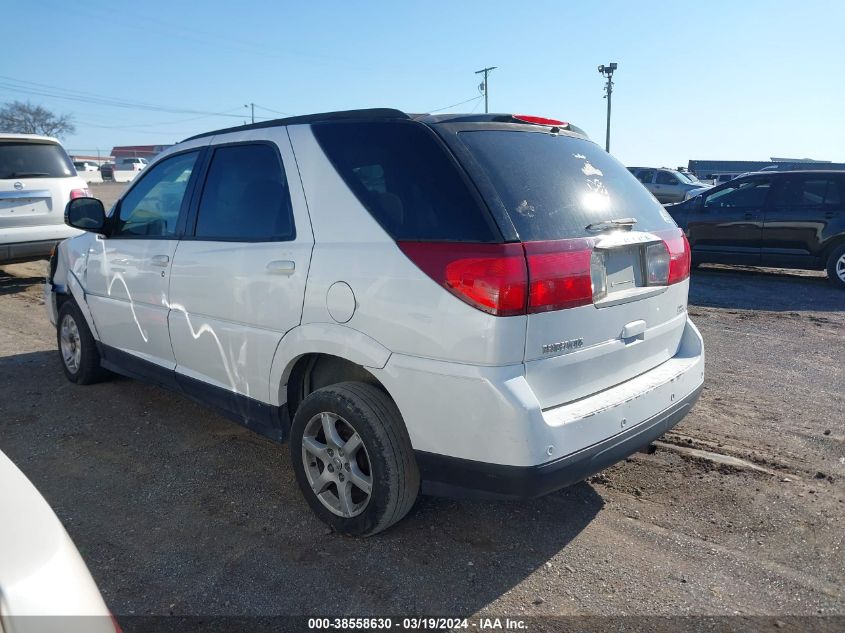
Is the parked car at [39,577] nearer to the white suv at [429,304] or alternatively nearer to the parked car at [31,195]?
the white suv at [429,304]

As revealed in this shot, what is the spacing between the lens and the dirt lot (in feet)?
8.62

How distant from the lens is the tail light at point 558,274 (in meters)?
2.45

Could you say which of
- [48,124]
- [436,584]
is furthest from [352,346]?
[48,124]

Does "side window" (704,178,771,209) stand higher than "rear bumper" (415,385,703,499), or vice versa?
"side window" (704,178,771,209)

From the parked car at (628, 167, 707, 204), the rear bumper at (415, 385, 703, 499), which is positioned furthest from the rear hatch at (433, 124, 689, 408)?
the parked car at (628, 167, 707, 204)

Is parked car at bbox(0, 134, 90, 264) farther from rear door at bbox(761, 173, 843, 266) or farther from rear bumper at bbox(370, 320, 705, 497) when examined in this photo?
rear door at bbox(761, 173, 843, 266)

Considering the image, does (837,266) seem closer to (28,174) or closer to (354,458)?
(354,458)

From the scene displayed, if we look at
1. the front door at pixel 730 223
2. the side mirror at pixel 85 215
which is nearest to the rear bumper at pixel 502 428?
the side mirror at pixel 85 215

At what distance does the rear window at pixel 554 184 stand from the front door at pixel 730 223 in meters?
7.58

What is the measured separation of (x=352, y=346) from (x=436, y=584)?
1031 millimetres

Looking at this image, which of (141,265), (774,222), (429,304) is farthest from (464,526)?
(774,222)

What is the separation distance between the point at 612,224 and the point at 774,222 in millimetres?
8184

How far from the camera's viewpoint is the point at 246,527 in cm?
316

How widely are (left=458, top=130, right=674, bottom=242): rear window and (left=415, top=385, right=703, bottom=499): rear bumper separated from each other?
849 millimetres
